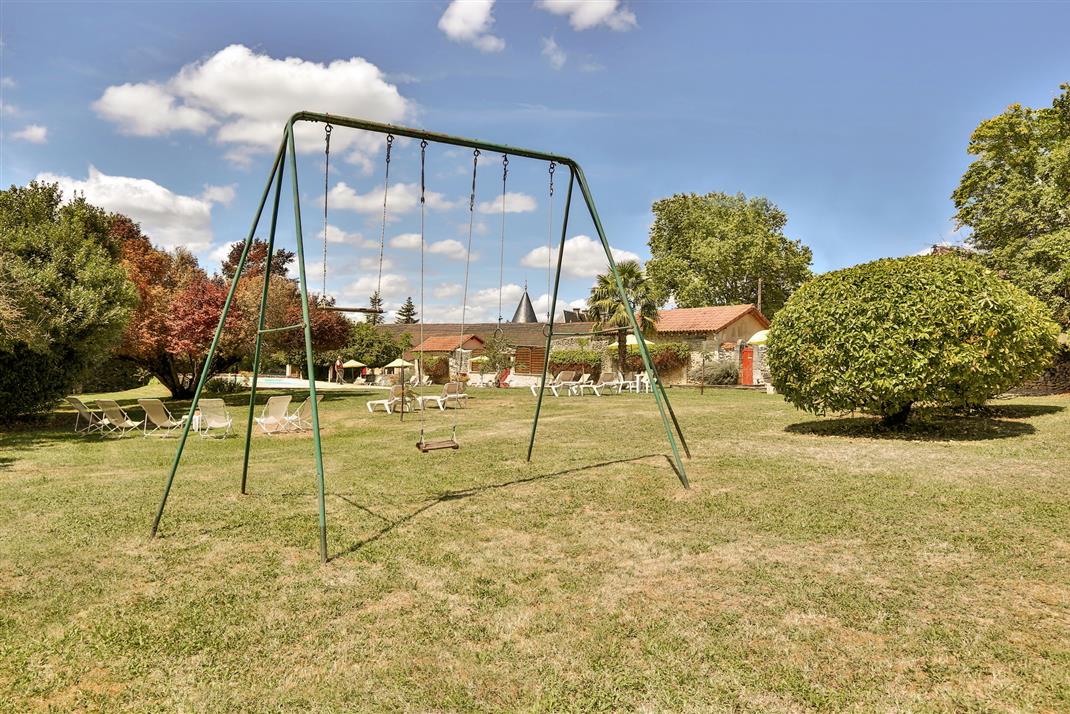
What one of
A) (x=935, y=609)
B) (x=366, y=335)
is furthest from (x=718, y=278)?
(x=935, y=609)

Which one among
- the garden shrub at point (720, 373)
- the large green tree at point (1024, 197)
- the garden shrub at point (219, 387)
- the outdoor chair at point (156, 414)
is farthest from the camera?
the garden shrub at point (720, 373)

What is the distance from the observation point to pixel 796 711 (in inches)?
123

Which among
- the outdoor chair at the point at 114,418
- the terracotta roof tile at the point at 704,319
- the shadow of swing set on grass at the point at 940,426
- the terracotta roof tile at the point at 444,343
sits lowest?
the outdoor chair at the point at 114,418

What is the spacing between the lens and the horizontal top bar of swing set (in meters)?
6.25

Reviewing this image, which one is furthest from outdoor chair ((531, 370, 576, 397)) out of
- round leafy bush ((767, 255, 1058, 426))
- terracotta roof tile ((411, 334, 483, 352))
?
terracotta roof tile ((411, 334, 483, 352))

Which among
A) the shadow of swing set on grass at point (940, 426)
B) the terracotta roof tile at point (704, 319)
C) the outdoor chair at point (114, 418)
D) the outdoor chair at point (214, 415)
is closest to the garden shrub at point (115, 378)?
the outdoor chair at point (114, 418)

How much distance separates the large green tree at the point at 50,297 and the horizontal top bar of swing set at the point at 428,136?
11.7 metres

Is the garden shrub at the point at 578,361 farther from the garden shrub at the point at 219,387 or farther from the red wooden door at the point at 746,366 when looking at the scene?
the garden shrub at the point at 219,387

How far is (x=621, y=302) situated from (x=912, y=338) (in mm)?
22622

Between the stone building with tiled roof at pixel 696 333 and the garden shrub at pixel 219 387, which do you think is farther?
the stone building with tiled roof at pixel 696 333

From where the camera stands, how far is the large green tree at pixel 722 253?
1820 inches

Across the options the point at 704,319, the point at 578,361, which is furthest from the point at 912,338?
the point at 578,361

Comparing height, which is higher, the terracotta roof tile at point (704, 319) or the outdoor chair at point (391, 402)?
the terracotta roof tile at point (704, 319)

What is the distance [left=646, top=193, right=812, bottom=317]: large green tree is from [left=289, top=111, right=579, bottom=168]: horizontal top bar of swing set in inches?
1608
